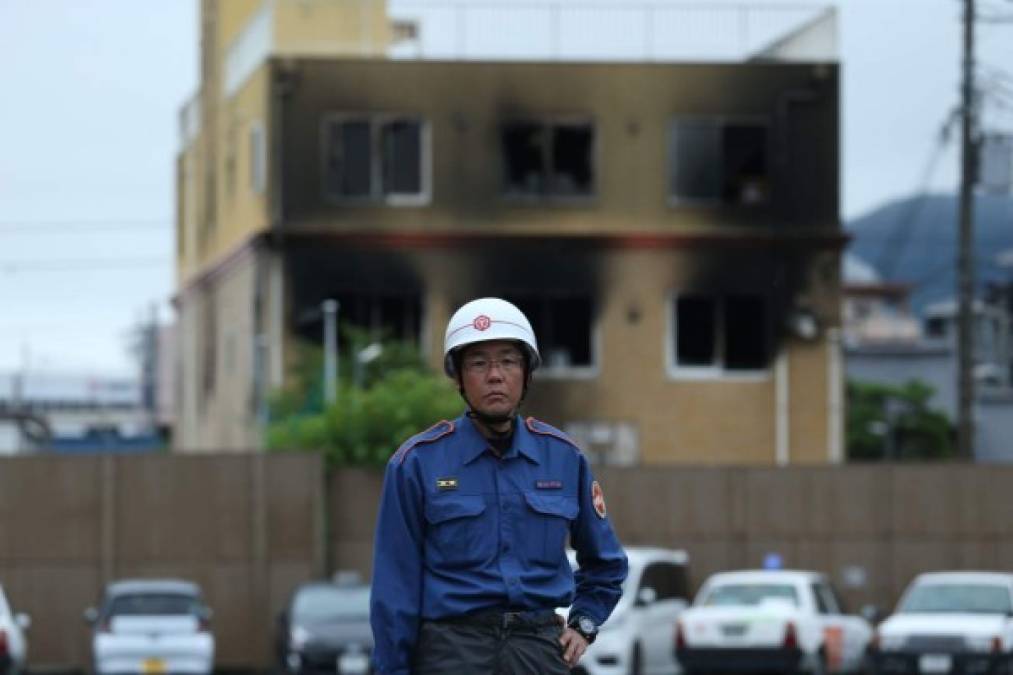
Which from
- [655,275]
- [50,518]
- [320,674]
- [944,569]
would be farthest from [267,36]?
[320,674]

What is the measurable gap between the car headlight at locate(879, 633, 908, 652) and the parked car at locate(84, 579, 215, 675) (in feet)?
29.3

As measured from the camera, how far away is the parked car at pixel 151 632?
3212 centimetres

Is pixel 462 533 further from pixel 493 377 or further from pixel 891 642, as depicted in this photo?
pixel 891 642

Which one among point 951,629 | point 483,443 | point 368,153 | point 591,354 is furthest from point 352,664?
point 483,443

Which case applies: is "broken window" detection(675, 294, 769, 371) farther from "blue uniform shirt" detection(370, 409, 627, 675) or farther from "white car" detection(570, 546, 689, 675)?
"blue uniform shirt" detection(370, 409, 627, 675)

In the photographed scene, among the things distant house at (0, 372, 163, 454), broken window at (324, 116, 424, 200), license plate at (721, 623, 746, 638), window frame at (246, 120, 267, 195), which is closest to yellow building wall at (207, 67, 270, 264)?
window frame at (246, 120, 267, 195)

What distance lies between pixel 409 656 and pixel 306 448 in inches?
1400

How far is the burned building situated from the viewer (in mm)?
50000

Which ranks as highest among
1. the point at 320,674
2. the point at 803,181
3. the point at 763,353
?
the point at 803,181

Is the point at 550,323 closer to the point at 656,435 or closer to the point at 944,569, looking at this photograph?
the point at 656,435

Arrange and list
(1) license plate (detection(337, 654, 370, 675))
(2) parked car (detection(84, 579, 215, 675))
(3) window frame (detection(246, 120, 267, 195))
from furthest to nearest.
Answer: (3) window frame (detection(246, 120, 267, 195)) → (2) parked car (detection(84, 579, 215, 675)) → (1) license plate (detection(337, 654, 370, 675))

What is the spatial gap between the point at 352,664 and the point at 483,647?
23986 millimetres

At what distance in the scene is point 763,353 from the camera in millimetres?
50719

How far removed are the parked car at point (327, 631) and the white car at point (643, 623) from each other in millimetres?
3526
